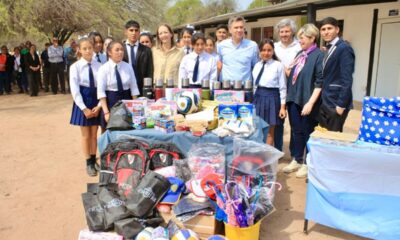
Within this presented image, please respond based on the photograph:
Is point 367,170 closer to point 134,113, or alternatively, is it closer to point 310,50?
point 310,50

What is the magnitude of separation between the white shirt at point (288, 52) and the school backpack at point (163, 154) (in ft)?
6.47

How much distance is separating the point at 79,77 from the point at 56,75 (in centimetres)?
893

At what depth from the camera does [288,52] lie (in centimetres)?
429

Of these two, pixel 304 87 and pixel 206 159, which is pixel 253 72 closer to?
pixel 304 87

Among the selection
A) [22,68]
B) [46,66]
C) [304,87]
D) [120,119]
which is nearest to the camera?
[120,119]

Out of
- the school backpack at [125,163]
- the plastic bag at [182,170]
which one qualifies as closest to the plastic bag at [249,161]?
the plastic bag at [182,170]

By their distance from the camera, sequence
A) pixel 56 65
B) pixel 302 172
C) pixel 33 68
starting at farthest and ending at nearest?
pixel 56 65 → pixel 33 68 → pixel 302 172

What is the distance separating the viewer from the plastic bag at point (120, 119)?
328 centimetres

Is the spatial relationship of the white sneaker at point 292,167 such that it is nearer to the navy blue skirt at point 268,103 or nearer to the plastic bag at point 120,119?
the navy blue skirt at point 268,103

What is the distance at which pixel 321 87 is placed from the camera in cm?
380

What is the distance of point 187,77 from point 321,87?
1556mm

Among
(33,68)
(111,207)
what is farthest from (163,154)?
(33,68)

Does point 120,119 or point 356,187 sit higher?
point 120,119

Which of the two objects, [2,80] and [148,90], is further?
[2,80]
